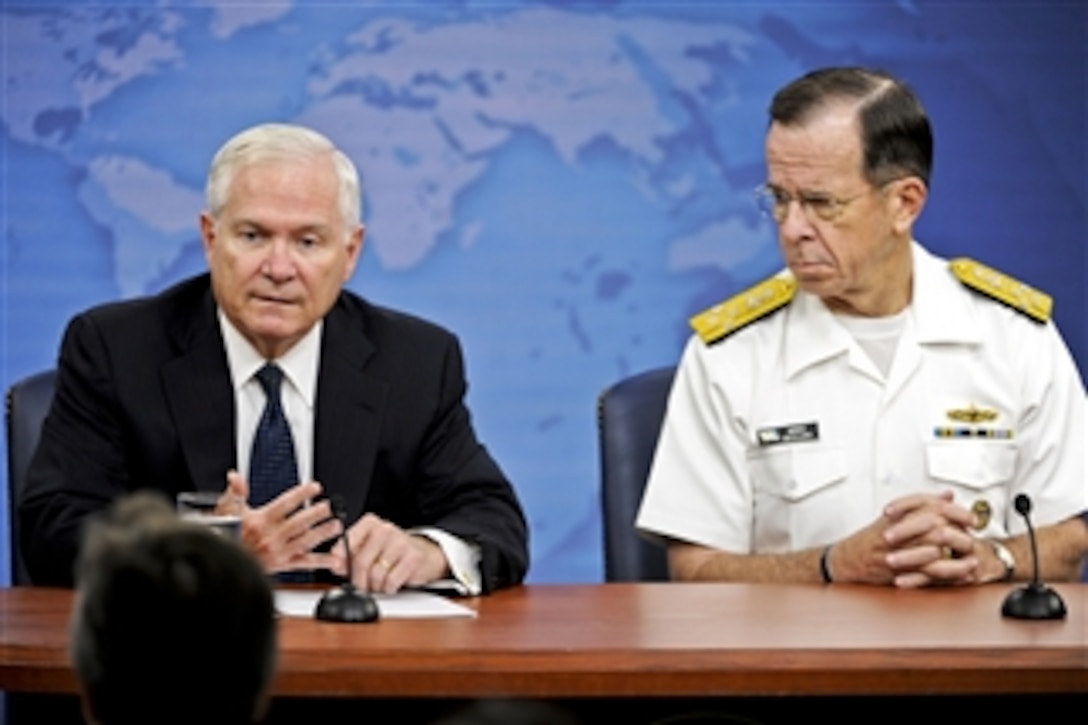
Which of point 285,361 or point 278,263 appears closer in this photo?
point 278,263

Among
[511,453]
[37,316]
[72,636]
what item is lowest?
[511,453]

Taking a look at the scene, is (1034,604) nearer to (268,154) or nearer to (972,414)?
(972,414)

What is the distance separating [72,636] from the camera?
108 centimetres

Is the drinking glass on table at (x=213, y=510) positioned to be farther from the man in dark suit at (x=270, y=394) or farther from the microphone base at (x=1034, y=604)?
the microphone base at (x=1034, y=604)

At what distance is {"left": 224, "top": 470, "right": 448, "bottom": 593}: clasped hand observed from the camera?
2.75m

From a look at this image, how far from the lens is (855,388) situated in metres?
3.48

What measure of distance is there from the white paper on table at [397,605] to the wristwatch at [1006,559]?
2.88 feet

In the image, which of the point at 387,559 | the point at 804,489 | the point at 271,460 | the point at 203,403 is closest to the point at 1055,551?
the point at 804,489

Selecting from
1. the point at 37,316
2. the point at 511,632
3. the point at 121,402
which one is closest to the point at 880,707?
the point at 511,632

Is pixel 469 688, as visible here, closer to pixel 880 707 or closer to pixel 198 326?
pixel 880 707

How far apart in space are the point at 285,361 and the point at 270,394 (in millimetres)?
67

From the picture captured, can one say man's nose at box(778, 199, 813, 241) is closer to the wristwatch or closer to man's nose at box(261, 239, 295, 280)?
the wristwatch

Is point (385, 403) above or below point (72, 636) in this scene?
below

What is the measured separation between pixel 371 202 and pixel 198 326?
1.19 metres
